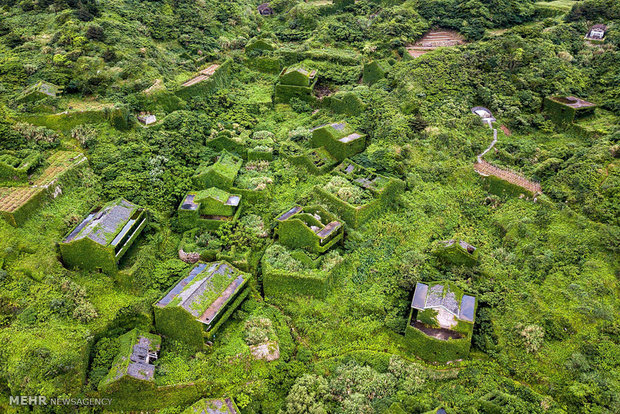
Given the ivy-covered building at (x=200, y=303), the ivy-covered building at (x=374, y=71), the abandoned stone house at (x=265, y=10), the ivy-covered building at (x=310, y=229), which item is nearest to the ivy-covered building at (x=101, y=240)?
the ivy-covered building at (x=200, y=303)

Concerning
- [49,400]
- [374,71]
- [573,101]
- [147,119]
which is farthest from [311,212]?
[573,101]

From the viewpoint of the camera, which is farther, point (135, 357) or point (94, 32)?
point (94, 32)

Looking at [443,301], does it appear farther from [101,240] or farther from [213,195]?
[101,240]

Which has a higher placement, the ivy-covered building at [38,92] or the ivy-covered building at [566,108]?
the ivy-covered building at [38,92]

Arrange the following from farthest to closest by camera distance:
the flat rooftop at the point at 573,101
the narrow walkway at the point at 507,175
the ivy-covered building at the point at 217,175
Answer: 1. the flat rooftop at the point at 573,101
2. the ivy-covered building at the point at 217,175
3. the narrow walkway at the point at 507,175

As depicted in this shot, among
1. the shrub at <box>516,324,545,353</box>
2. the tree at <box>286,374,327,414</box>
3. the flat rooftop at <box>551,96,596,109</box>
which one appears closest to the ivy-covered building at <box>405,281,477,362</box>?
the shrub at <box>516,324,545,353</box>

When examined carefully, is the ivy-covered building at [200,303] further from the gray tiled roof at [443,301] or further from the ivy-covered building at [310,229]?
the gray tiled roof at [443,301]
